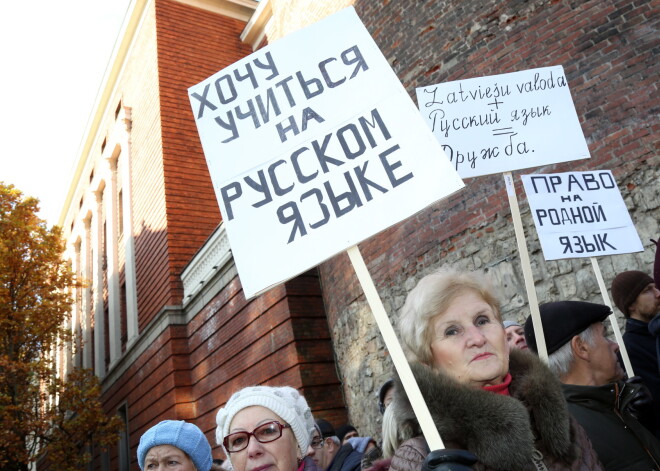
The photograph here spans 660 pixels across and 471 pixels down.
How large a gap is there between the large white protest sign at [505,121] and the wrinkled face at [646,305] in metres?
1.00

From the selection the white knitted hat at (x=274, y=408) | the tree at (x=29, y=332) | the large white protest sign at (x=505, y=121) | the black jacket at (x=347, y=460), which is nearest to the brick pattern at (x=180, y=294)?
the tree at (x=29, y=332)

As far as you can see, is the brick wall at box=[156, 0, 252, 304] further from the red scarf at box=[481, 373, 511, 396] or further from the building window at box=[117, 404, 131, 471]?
the red scarf at box=[481, 373, 511, 396]

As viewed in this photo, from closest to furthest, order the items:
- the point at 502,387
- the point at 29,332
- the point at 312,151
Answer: the point at 502,387, the point at 312,151, the point at 29,332

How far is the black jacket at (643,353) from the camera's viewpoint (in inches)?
141

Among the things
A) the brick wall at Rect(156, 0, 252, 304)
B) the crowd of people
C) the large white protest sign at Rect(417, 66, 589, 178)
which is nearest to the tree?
the brick wall at Rect(156, 0, 252, 304)

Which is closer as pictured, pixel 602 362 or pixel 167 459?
pixel 602 362

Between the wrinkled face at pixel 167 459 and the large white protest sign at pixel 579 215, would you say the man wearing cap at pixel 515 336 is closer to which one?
the large white protest sign at pixel 579 215

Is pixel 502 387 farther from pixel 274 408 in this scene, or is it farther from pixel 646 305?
pixel 646 305

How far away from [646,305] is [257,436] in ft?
9.14

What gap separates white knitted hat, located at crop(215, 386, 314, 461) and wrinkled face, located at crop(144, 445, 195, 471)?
49 centimetres

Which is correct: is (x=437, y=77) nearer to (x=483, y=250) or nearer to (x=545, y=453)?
(x=483, y=250)

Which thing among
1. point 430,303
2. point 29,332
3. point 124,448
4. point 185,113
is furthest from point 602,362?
point 29,332

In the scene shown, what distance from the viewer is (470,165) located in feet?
12.7

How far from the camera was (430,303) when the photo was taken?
7.23 feet
